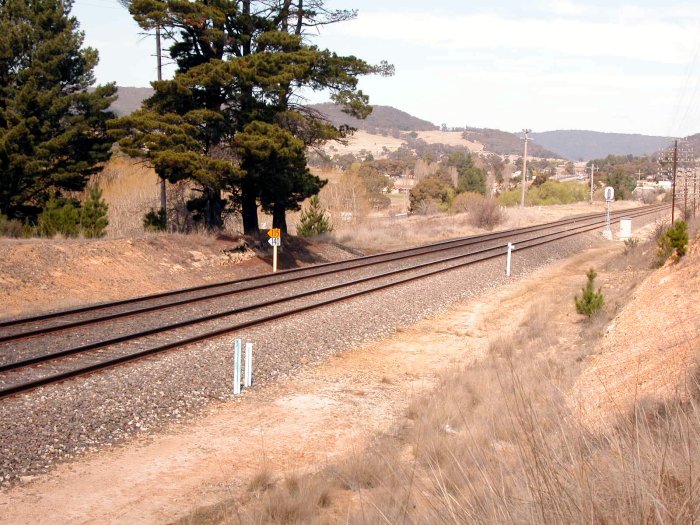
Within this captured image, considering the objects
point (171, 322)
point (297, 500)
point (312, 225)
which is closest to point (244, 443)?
point (297, 500)

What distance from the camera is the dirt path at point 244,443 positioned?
728 cm

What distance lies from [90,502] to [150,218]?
24206 mm

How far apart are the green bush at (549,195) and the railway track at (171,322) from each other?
7060 cm

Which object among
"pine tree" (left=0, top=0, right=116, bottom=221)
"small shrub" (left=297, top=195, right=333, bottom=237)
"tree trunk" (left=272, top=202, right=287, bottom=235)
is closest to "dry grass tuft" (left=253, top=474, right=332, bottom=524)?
"tree trunk" (left=272, top=202, right=287, bottom=235)

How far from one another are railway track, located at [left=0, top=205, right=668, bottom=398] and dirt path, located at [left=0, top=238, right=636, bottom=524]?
251cm

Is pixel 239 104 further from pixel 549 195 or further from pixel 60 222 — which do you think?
pixel 549 195

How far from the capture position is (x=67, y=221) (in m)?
27.5

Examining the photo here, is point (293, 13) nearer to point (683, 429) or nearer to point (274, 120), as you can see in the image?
point (274, 120)

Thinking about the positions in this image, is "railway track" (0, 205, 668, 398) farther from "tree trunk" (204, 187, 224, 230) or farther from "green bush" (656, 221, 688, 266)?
"green bush" (656, 221, 688, 266)

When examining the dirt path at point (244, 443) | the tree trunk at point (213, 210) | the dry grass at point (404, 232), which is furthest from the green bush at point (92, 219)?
the dirt path at point (244, 443)

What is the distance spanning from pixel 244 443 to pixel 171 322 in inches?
281

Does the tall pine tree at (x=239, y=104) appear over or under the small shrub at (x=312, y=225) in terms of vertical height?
over

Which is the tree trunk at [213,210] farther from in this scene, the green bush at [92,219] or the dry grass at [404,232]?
the dry grass at [404,232]

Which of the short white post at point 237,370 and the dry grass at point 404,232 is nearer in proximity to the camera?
the short white post at point 237,370
